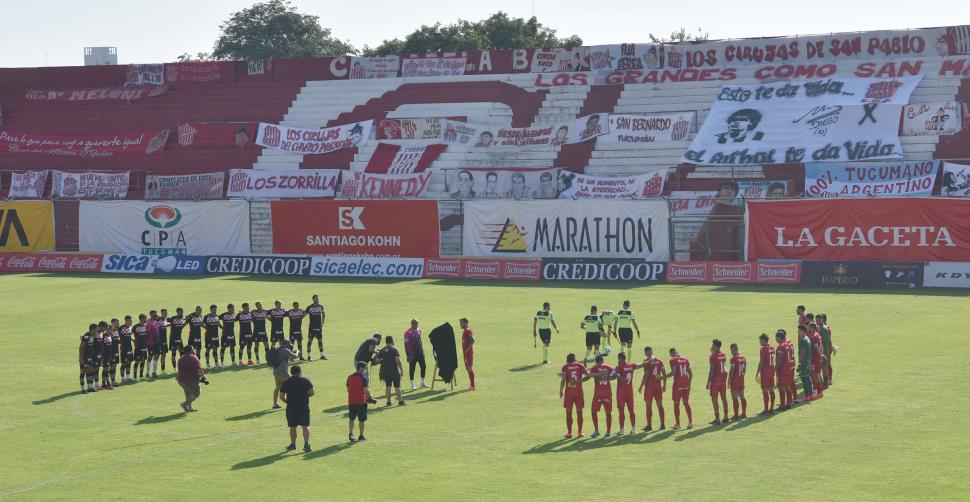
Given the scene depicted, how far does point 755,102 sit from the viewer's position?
Answer: 192 ft

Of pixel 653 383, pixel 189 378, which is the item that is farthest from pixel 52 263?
pixel 653 383

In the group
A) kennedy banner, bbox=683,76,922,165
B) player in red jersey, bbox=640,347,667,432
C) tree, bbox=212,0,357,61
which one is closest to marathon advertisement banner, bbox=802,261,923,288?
kennedy banner, bbox=683,76,922,165

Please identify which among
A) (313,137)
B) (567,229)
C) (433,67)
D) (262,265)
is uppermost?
(433,67)

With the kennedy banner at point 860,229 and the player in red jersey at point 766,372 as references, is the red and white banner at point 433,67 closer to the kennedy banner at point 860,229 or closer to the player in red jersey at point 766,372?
the kennedy banner at point 860,229

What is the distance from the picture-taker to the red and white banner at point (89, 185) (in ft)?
219

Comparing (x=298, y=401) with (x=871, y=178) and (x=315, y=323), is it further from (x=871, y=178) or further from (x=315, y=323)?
(x=871, y=178)

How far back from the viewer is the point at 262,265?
55219 mm

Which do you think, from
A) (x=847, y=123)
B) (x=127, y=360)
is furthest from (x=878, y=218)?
(x=127, y=360)

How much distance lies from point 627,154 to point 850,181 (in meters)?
11.5

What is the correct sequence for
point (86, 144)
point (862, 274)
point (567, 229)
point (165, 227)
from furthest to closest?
point (86, 144) < point (165, 227) < point (567, 229) < point (862, 274)

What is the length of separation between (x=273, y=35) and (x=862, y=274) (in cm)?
10025

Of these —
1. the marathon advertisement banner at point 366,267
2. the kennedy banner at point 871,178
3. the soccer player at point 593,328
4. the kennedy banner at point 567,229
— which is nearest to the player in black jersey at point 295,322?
the soccer player at point 593,328

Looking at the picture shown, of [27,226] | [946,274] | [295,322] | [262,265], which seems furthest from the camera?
[27,226]

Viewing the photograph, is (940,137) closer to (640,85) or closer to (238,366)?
(640,85)
